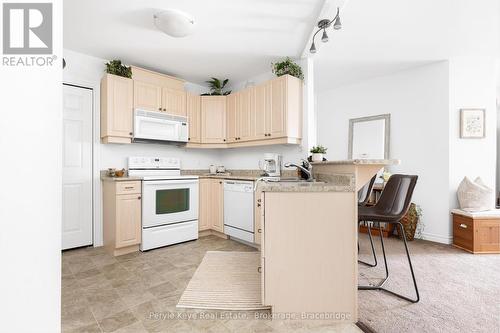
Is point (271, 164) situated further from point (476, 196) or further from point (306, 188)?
point (476, 196)

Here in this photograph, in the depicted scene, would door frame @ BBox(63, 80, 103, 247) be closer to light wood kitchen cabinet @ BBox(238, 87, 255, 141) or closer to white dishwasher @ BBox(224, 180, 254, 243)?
white dishwasher @ BBox(224, 180, 254, 243)

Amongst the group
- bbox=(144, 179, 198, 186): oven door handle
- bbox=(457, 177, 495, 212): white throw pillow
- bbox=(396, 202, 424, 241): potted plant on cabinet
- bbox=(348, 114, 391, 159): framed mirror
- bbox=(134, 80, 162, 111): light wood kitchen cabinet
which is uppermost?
bbox=(134, 80, 162, 111): light wood kitchen cabinet

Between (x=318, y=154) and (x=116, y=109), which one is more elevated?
(x=116, y=109)

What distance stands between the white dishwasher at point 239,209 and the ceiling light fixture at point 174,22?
1889mm

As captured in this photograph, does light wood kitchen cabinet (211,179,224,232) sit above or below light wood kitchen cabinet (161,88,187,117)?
below

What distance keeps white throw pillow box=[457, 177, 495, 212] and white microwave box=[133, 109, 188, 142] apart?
3935 mm

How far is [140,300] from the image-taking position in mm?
1851

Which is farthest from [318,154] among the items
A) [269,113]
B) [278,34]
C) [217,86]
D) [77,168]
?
[77,168]

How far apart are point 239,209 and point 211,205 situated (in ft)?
1.96

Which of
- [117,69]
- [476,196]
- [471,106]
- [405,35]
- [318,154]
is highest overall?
[405,35]

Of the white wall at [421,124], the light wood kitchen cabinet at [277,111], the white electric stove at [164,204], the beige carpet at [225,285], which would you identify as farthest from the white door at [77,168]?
the white wall at [421,124]

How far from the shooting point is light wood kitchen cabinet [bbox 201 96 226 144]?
12.8 feet

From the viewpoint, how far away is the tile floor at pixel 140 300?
60.6 inches

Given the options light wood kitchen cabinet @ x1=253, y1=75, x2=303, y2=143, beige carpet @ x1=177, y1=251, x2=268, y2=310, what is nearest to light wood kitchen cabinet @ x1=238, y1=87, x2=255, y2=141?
light wood kitchen cabinet @ x1=253, y1=75, x2=303, y2=143
